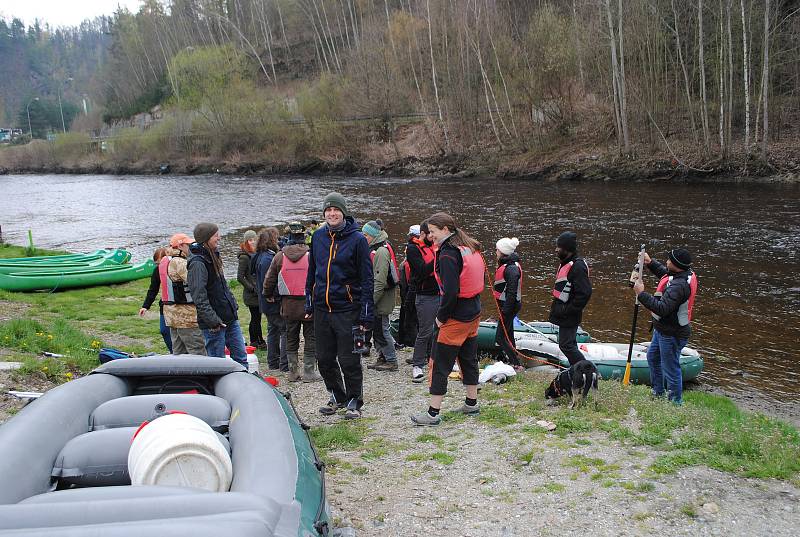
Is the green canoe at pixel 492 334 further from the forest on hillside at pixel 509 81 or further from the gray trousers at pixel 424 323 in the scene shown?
the forest on hillside at pixel 509 81

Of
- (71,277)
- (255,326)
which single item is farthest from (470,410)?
(71,277)

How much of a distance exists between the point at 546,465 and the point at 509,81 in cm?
3883

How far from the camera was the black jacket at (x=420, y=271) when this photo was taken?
7840 mm

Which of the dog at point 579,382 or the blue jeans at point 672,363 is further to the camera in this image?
the blue jeans at point 672,363

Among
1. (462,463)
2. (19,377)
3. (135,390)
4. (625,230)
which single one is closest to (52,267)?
(19,377)

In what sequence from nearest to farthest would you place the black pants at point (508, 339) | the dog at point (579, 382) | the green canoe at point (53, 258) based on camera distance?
the dog at point (579, 382)
the black pants at point (508, 339)
the green canoe at point (53, 258)

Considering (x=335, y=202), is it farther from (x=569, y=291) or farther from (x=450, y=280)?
(x=569, y=291)

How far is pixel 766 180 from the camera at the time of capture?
28844 mm

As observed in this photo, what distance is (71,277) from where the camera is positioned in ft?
48.2

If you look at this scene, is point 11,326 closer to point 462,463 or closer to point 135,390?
point 135,390

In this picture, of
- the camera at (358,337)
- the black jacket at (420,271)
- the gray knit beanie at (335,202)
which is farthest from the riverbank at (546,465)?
the gray knit beanie at (335,202)

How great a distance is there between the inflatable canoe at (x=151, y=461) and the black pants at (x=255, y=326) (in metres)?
4.49

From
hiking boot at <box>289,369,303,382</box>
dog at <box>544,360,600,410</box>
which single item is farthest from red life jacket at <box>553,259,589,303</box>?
hiking boot at <box>289,369,303,382</box>

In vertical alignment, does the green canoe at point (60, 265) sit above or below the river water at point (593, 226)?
A: above
